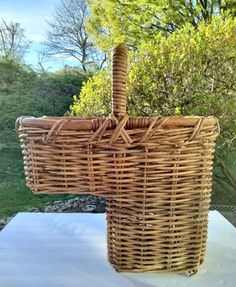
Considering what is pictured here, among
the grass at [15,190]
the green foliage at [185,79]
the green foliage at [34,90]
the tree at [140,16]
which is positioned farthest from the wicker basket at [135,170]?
the tree at [140,16]

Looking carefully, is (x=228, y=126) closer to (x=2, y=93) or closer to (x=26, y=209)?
(x=26, y=209)

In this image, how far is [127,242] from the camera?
0.72 meters

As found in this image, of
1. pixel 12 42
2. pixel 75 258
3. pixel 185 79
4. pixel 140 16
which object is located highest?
pixel 140 16

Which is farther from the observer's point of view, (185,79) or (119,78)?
(185,79)

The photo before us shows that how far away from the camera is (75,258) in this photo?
2.74 ft

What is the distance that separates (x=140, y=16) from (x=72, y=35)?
650 mm

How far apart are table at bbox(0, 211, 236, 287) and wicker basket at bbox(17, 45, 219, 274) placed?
44 mm

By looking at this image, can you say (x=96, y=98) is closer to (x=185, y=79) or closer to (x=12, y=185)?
(x=185, y=79)

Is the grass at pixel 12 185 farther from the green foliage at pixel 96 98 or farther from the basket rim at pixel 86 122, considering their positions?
the basket rim at pixel 86 122

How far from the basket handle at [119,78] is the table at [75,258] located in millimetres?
352

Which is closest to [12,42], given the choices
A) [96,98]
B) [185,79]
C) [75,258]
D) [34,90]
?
[34,90]

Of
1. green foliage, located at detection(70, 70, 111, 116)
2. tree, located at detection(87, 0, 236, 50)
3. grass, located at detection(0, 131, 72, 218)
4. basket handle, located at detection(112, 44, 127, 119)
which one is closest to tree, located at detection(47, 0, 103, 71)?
tree, located at detection(87, 0, 236, 50)

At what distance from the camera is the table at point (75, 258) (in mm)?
724

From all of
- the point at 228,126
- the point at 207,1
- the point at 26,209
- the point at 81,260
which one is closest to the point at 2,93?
the point at 26,209
